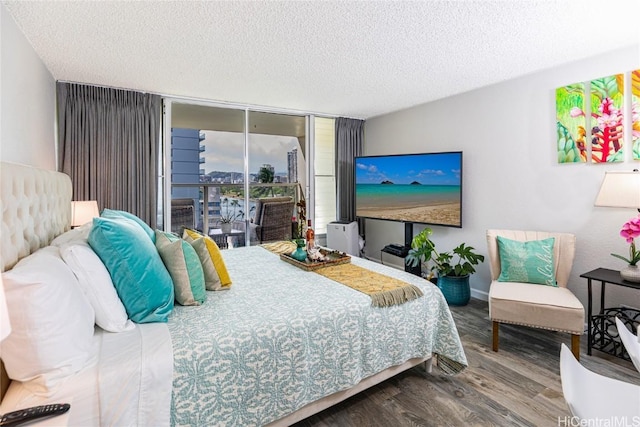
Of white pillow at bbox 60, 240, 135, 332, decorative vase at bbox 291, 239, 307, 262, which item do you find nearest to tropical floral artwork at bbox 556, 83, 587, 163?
decorative vase at bbox 291, 239, 307, 262

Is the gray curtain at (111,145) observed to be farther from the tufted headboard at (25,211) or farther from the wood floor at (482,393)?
the wood floor at (482,393)

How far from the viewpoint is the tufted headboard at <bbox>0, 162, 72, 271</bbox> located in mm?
1410

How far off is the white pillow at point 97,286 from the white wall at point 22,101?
0.97 metres

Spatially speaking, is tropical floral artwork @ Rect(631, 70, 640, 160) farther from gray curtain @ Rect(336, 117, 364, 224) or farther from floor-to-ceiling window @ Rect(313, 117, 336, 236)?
floor-to-ceiling window @ Rect(313, 117, 336, 236)

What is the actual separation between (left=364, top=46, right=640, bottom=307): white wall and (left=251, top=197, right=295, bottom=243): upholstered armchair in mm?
2017

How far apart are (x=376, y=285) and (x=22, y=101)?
2.68 m

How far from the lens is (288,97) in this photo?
408 centimetres

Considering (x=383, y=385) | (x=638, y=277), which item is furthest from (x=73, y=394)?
(x=638, y=277)

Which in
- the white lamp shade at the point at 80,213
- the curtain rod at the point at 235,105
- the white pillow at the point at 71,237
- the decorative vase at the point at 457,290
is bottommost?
the decorative vase at the point at 457,290

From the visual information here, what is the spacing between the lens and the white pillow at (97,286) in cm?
142

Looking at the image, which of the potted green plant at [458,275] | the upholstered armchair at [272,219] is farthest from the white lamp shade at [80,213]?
the potted green plant at [458,275]

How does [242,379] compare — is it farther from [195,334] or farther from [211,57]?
[211,57]

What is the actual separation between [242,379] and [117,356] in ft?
1.70

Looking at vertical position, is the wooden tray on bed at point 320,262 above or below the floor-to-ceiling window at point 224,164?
below
